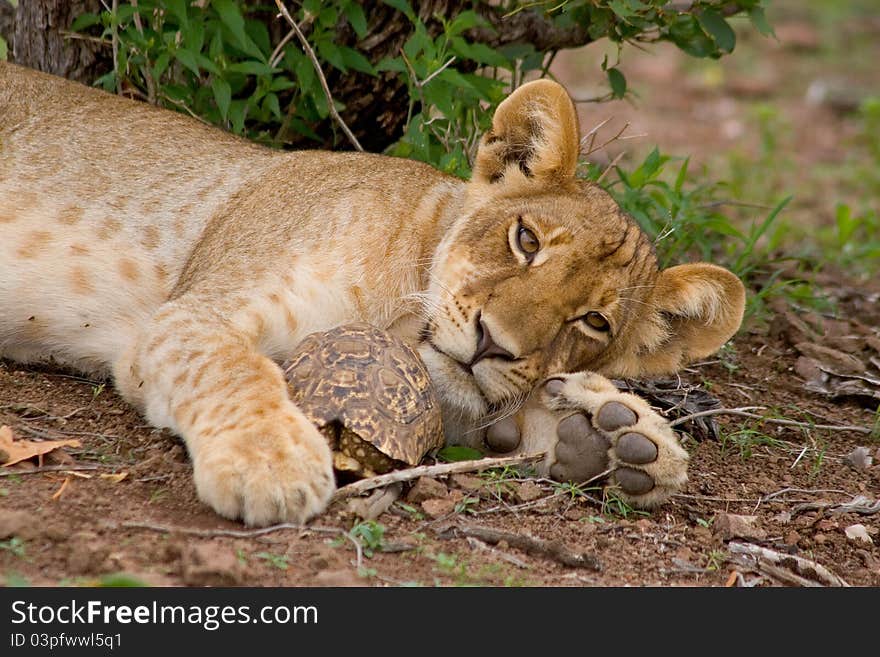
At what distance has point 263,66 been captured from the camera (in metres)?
5.35

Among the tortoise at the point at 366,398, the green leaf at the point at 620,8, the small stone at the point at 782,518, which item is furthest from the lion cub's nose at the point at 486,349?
the green leaf at the point at 620,8

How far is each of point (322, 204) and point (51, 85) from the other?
1.61 meters

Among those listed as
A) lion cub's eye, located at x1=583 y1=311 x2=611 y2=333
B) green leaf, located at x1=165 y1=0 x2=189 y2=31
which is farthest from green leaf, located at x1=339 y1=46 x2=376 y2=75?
lion cub's eye, located at x1=583 y1=311 x2=611 y2=333

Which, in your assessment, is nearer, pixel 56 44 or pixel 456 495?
pixel 456 495

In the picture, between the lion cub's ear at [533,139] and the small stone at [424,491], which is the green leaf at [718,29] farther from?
the small stone at [424,491]

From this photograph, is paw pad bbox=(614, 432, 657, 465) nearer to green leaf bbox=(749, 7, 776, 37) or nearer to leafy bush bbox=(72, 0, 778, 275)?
leafy bush bbox=(72, 0, 778, 275)

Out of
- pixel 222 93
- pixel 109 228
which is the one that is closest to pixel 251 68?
pixel 222 93

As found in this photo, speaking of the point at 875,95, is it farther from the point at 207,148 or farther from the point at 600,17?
the point at 207,148

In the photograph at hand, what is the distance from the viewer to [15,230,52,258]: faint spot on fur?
4.79 metres

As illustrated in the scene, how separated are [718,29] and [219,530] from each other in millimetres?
3426

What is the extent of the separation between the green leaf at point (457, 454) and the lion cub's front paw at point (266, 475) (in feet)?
2.18

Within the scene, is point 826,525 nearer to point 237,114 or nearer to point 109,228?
point 109,228

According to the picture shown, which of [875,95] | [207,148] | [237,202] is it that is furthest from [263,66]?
[875,95]

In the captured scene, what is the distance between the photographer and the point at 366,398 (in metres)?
3.81
